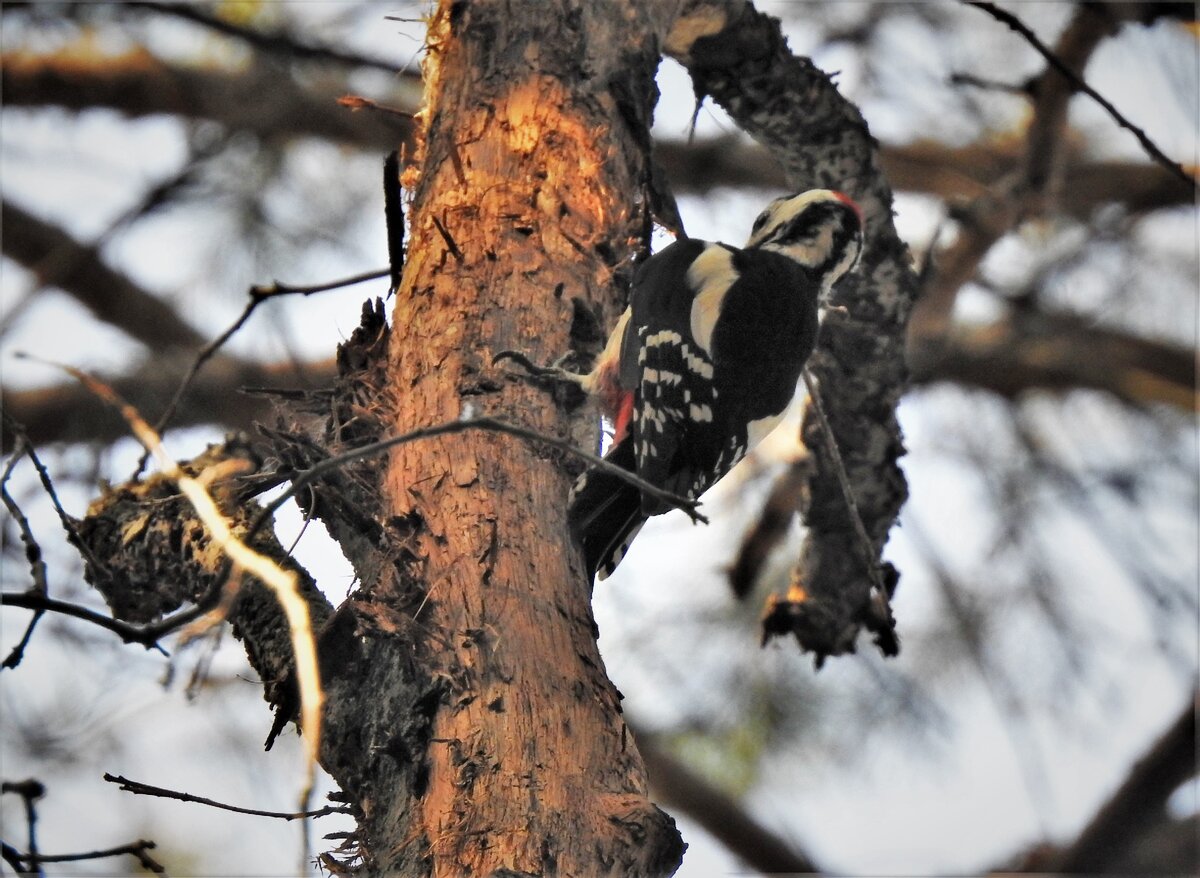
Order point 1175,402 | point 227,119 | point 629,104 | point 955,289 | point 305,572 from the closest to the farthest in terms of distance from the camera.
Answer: point 305,572, point 629,104, point 955,289, point 227,119, point 1175,402

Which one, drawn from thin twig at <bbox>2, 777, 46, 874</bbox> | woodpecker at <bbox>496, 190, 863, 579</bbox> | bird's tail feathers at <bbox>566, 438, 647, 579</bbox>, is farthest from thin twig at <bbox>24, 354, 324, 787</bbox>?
woodpecker at <bbox>496, 190, 863, 579</bbox>

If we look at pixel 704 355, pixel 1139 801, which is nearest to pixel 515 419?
pixel 704 355

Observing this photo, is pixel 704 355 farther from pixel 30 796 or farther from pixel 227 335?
pixel 30 796

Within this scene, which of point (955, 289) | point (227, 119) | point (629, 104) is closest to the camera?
point (629, 104)

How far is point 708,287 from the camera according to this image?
7.92 feet

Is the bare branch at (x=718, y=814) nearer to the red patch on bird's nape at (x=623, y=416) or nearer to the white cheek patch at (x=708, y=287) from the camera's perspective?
the red patch on bird's nape at (x=623, y=416)

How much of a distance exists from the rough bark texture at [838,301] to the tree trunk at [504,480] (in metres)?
0.26

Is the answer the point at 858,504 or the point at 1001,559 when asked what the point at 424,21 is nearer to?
the point at 858,504

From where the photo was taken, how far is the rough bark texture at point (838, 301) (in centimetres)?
256

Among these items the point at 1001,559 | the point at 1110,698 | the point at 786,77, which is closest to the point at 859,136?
the point at 786,77

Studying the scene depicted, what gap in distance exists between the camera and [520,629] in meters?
1.62

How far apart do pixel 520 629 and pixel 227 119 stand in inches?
112

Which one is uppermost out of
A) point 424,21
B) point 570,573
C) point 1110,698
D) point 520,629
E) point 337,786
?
point 424,21

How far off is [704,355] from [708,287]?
0.53 feet
